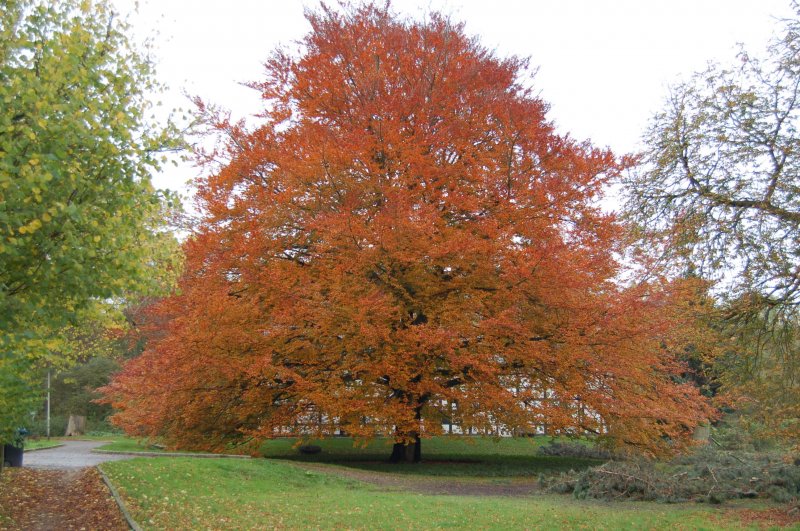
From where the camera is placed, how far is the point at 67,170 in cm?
676

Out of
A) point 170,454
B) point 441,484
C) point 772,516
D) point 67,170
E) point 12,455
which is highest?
point 67,170

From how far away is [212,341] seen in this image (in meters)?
15.8

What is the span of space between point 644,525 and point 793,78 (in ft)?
23.0

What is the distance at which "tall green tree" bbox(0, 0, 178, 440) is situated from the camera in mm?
6160

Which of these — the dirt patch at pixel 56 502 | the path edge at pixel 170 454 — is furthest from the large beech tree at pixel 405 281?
the dirt patch at pixel 56 502

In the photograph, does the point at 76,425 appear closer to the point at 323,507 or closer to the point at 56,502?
the point at 56,502

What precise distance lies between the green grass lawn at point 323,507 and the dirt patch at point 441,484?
901 mm

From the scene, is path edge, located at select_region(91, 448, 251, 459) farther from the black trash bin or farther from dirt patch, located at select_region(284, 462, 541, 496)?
the black trash bin

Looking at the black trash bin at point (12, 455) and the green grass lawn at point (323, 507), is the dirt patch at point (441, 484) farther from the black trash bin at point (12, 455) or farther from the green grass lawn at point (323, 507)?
the black trash bin at point (12, 455)

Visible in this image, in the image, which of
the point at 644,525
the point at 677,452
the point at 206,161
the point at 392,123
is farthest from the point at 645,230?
the point at 206,161

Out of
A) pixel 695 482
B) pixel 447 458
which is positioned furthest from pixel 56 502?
pixel 447 458

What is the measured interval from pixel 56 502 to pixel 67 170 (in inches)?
272

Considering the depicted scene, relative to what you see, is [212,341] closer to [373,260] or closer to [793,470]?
[373,260]

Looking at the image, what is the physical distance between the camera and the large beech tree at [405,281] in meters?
15.1
